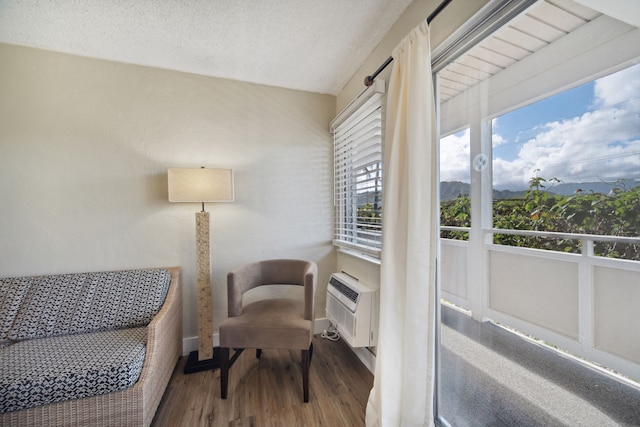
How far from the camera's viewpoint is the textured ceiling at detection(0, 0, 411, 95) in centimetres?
147

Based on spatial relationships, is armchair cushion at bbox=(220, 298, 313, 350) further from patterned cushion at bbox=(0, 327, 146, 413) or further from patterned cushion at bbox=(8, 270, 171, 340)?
patterned cushion at bbox=(8, 270, 171, 340)

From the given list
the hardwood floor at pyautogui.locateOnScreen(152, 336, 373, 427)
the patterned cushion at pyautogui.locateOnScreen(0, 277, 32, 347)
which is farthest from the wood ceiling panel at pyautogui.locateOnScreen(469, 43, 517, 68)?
the patterned cushion at pyautogui.locateOnScreen(0, 277, 32, 347)

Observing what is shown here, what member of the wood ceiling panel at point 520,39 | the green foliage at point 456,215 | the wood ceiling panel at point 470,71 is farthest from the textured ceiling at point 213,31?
the green foliage at point 456,215

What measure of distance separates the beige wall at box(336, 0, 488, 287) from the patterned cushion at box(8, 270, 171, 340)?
5.23 ft

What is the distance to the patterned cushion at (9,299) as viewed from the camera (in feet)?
5.02

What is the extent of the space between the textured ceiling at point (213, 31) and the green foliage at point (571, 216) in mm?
1340

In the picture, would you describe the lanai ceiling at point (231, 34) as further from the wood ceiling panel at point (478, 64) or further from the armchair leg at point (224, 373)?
the armchair leg at point (224, 373)

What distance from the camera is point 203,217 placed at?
196 centimetres

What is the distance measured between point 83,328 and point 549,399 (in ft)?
8.63

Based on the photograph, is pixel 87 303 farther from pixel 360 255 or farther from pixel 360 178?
pixel 360 178

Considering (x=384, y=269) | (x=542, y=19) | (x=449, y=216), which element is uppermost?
(x=542, y=19)

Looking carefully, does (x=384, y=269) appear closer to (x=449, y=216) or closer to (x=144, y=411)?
(x=449, y=216)

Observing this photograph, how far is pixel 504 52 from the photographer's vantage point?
1061 millimetres

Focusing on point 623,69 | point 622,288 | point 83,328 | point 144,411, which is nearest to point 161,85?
point 83,328
